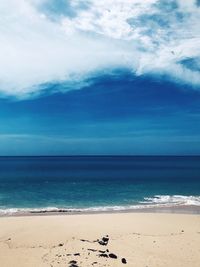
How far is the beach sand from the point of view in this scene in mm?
16391

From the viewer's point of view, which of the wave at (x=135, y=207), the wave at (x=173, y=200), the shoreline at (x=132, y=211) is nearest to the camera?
the shoreline at (x=132, y=211)

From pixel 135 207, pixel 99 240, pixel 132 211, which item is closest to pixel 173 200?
pixel 135 207

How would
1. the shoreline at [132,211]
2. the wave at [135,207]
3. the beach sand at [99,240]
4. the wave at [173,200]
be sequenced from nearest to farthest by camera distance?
the beach sand at [99,240], the shoreline at [132,211], the wave at [135,207], the wave at [173,200]

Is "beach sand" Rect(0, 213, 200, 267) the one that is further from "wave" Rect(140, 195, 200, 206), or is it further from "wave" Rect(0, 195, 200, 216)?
"wave" Rect(140, 195, 200, 206)

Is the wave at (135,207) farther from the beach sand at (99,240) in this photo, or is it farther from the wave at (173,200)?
the beach sand at (99,240)

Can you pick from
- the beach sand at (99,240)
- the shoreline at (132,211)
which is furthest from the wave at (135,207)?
the beach sand at (99,240)

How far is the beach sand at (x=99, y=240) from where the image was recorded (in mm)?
16391

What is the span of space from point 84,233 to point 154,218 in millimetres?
7347

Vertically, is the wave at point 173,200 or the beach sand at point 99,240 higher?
the wave at point 173,200

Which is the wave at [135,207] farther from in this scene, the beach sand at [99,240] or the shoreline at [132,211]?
the beach sand at [99,240]

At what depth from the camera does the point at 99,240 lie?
19734 millimetres

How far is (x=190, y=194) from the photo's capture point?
4494 centimetres

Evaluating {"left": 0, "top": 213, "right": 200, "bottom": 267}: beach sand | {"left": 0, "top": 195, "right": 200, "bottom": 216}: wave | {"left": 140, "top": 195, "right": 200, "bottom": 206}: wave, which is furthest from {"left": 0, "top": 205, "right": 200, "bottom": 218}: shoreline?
{"left": 0, "top": 213, "right": 200, "bottom": 267}: beach sand

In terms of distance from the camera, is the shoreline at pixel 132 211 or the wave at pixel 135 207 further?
the wave at pixel 135 207
